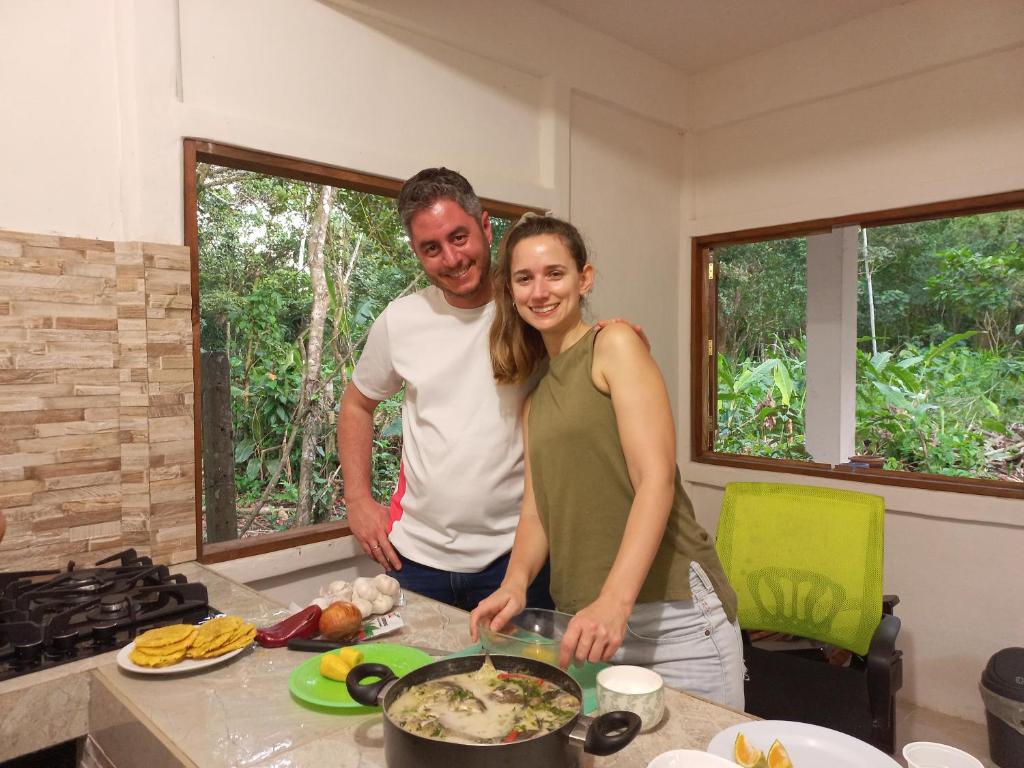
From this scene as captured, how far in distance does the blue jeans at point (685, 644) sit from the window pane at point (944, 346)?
7.12 feet

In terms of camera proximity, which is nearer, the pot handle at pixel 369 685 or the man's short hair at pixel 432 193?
the pot handle at pixel 369 685

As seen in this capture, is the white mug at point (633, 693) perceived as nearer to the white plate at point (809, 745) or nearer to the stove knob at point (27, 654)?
the white plate at point (809, 745)

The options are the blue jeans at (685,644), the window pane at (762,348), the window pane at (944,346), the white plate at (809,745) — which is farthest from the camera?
the window pane at (762,348)

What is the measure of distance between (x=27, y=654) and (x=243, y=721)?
1.60 ft

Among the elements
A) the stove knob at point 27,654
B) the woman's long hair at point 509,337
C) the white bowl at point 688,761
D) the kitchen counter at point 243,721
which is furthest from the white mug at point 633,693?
the stove knob at point 27,654

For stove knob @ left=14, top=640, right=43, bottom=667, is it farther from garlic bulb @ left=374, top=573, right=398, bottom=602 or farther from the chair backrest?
the chair backrest

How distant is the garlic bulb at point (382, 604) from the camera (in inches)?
57.0

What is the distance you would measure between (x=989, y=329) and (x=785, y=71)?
1.43 meters

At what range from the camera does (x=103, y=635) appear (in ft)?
4.31

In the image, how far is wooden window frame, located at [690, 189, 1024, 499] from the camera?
112 inches

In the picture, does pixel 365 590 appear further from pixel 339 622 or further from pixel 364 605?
→ pixel 339 622

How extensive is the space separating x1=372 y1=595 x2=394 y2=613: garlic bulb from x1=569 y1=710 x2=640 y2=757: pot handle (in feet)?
2.43

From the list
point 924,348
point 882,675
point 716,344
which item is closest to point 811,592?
point 882,675

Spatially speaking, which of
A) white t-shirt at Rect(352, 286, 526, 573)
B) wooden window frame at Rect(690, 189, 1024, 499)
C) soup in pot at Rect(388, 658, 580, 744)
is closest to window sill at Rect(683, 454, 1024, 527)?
wooden window frame at Rect(690, 189, 1024, 499)
